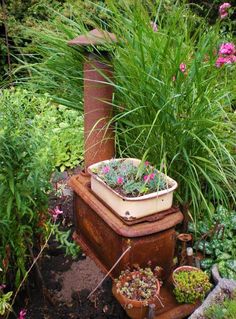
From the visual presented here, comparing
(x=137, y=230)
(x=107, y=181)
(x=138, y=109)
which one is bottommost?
(x=137, y=230)

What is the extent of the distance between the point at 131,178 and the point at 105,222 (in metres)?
0.25

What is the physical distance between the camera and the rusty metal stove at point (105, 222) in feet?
5.63

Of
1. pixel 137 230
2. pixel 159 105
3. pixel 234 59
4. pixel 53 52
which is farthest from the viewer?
pixel 53 52

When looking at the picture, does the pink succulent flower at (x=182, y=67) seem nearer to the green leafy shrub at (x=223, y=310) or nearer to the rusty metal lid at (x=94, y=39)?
the rusty metal lid at (x=94, y=39)

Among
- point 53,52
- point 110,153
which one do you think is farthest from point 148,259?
point 53,52

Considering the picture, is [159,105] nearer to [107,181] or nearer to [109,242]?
[107,181]

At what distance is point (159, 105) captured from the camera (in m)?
2.03

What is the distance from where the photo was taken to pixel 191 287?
1.75 meters

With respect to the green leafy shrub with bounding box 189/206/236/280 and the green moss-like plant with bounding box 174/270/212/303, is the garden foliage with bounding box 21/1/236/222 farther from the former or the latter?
the green moss-like plant with bounding box 174/270/212/303

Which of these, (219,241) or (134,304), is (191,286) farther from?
(219,241)

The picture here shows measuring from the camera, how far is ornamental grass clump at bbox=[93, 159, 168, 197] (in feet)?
5.96

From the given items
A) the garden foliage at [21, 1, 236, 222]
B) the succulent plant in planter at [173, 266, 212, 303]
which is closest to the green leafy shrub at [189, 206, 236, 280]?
the garden foliage at [21, 1, 236, 222]

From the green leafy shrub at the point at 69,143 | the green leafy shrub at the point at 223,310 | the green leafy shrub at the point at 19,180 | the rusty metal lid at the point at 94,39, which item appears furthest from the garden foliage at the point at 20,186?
the green leafy shrub at the point at 69,143

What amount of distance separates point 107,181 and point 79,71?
3.08 ft
